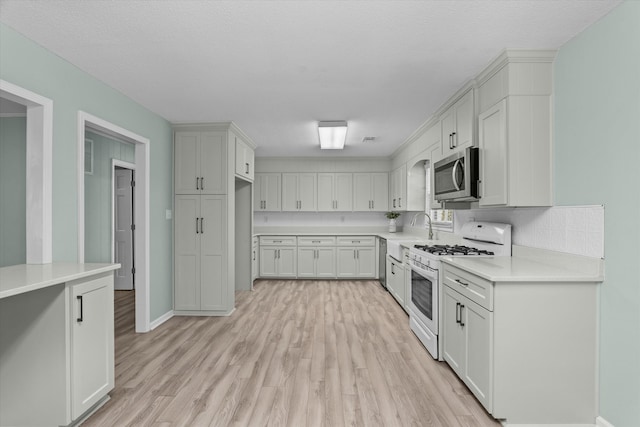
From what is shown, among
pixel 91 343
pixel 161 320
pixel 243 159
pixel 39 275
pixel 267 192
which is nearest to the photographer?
pixel 39 275

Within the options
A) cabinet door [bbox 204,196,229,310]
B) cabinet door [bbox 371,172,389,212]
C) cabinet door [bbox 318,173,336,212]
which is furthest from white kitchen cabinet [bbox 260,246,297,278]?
cabinet door [bbox 204,196,229,310]

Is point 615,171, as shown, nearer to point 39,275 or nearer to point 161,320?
point 39,275

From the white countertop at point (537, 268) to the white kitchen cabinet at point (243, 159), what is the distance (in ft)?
10.3

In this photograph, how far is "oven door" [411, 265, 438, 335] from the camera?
2900mm

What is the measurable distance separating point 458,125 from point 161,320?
3.97 meters

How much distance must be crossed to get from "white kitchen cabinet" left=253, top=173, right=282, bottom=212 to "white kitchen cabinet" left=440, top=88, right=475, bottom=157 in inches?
148

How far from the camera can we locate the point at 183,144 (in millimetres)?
4254

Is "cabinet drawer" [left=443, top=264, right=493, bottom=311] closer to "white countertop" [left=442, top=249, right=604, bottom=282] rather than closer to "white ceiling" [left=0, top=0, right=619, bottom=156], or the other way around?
"white countertop" [left=442, top=249, right=604, bottom=282]

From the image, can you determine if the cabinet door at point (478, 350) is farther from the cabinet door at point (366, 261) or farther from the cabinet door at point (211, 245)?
the cabinet door at point (366, 261)

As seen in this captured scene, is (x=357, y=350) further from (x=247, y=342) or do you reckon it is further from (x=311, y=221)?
(x=311, y=221)

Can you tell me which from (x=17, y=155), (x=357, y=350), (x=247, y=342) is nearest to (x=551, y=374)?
(x=357, y=350)

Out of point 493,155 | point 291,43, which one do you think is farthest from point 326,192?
point 291,43

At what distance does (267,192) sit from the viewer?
664cm

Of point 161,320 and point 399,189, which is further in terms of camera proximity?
point 399,189
